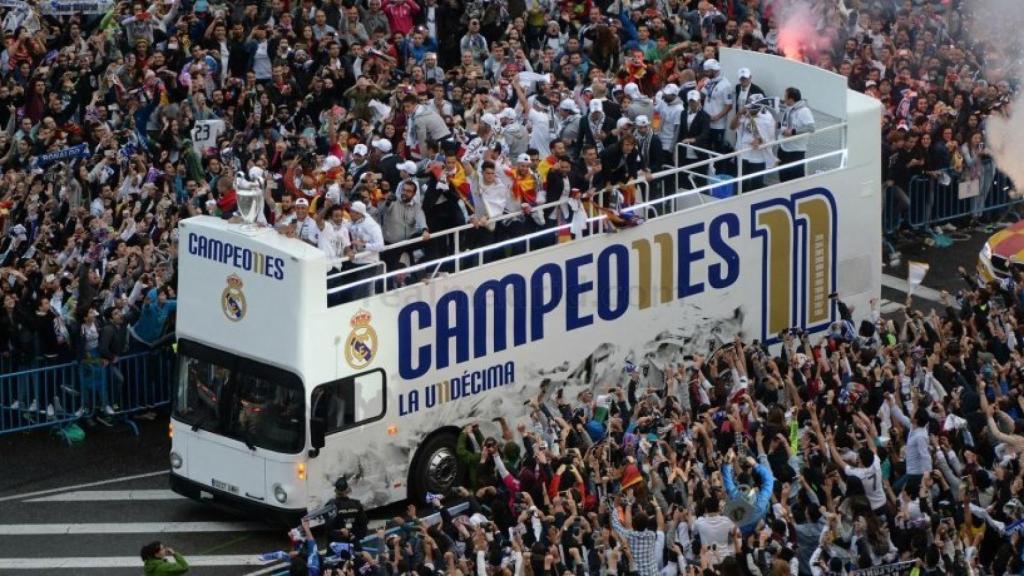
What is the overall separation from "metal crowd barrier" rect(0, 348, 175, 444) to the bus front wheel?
4.86 m

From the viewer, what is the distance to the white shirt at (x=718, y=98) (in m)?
28.1

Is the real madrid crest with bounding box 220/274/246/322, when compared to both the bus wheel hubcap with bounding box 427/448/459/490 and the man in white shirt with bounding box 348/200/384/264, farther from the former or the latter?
the bus wheel hubcap with bounding box 427/448/459/490

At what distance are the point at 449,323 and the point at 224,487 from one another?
2.99 metres

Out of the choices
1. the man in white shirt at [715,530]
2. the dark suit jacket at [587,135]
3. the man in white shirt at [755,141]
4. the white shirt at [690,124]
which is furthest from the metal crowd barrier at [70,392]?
the man in white shirt at [715,530]

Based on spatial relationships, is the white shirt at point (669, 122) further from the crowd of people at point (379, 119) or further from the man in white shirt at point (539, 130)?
the man in white shirt at point (539, 130)

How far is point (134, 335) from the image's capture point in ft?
90.6

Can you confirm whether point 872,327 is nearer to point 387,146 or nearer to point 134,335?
point 387,146

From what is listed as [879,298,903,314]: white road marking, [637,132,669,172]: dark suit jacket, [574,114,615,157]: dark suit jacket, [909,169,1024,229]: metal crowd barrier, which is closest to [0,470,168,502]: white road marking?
[574,114,615,157]: dark suit jacket

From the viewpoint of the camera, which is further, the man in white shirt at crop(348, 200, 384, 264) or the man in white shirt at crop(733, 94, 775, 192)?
the man in white shirt at crop(733, 94, 775, 192)

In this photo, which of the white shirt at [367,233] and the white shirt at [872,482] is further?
the white shirt at [367,233]

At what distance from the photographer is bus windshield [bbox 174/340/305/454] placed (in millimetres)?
23406

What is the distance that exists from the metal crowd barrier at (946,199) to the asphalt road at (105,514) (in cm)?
1176

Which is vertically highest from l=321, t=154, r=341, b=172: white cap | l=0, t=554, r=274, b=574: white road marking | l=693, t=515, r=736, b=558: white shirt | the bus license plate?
l=321, t=154, r=341, b=172: white cap

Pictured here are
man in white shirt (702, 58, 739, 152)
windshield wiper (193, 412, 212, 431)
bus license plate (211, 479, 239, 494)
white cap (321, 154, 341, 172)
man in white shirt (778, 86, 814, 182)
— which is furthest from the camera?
man in white shirt (702, 58, 739, 152)
